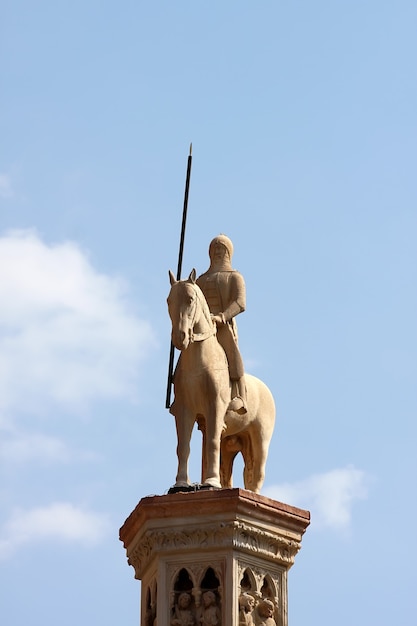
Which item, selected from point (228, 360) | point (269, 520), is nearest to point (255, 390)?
point (228, 360)

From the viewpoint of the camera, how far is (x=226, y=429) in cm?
1886

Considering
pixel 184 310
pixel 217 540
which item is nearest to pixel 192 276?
pixel 184 310

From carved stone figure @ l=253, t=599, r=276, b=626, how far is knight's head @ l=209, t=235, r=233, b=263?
4.14 metres

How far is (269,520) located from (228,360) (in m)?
2.01

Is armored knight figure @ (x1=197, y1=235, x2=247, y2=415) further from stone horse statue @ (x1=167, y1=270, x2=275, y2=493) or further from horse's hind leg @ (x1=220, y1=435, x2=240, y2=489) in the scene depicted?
horse's hind leg @ (x1=220, y1=435, x2=240, y2=489)

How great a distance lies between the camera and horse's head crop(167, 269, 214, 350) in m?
18.1

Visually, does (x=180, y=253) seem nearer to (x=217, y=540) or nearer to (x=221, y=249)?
(x=221, y=249)

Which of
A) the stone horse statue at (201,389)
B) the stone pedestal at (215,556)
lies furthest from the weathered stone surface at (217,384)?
the stone pedestal at (215,556)

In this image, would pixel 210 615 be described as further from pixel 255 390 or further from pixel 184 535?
pixel 255 390

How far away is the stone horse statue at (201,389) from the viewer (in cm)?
1819

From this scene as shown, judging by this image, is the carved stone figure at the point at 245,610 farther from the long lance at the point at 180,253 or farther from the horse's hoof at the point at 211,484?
the long lance at the point at 180,253

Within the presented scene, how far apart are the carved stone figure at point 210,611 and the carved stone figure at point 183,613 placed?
119mm

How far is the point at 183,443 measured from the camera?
1831 cm

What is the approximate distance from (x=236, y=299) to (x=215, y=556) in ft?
10.2
